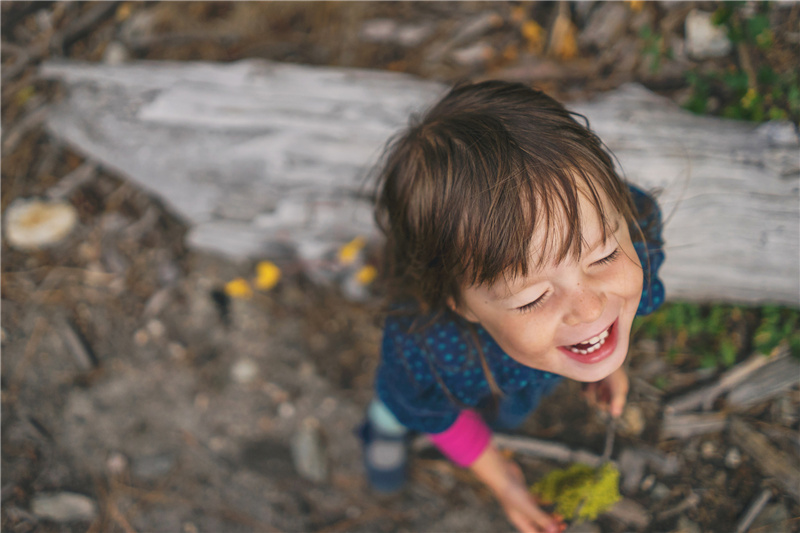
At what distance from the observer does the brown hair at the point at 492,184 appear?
1276 millimetres

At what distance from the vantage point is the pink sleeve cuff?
6.33 ft

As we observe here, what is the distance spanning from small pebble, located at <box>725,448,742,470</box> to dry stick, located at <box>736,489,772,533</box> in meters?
0.14

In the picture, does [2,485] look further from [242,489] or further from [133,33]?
[133,33]

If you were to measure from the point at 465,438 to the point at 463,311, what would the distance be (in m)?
0.65

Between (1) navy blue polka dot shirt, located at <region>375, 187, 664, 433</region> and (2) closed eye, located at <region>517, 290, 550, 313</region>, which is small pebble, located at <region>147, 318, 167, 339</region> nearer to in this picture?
(1) navy blue polka dot shirt, located at <region>375, 187, 664, 433</region>

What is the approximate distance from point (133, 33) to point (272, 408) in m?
2.33

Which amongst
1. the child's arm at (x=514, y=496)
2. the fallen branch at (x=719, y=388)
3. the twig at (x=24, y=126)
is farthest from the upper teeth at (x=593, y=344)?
the twig at (x=24, y=126)

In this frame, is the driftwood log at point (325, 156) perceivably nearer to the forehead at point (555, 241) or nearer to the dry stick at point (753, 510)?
the dry stick at point (753, 510)

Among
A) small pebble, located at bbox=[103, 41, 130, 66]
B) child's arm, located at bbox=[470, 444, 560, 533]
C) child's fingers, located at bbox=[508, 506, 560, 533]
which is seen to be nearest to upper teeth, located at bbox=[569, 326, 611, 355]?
child's arm, located at bbox=[470, 444, 560, 533]

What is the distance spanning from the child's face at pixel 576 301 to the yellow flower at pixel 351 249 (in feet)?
3.78

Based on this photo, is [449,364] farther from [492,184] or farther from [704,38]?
[704,38]

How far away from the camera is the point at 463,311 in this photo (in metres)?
1.57

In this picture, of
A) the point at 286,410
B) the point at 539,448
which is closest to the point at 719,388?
the point at 539,448

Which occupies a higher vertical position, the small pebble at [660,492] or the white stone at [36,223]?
the white stone at [36,223]
